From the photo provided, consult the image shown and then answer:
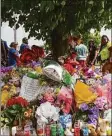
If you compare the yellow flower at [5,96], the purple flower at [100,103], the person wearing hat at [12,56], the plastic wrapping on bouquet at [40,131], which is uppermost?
the person wearing hat at [12,56]

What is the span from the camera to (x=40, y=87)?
4.11m

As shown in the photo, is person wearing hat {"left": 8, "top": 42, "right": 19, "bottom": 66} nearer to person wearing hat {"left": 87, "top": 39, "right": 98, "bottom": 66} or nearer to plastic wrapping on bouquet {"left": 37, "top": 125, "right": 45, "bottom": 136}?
person wearing hat {"left": 87, "top": 39, "right": 98, "bottom": 66}

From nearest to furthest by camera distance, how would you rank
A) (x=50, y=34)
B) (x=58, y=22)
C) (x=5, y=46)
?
(x=58, y=22) < (x=50, y=34) < (x=5, y=46)

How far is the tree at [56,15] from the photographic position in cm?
529

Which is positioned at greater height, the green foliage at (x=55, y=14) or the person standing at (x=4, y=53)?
the green foliage at (x=55, y=14)

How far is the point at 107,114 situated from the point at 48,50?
305 centimetres

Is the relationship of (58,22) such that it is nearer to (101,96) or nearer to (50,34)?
(50,34)

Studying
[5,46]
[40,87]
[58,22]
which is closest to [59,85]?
[40,87]

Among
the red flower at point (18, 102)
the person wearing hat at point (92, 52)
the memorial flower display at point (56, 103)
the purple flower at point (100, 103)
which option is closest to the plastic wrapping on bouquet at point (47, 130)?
the memorial flower display at point (56, 103)

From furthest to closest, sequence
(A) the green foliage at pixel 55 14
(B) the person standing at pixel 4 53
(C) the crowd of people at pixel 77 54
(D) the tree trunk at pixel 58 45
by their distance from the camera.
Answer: (B) the person standing at pixel 4 53, (C) the crowd of people at pixel 77 54, (D) the tree trunk at pixel 58 45, (A) the green foliage at pixel 55 14

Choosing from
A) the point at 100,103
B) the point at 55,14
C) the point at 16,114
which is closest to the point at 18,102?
the point at 16,114

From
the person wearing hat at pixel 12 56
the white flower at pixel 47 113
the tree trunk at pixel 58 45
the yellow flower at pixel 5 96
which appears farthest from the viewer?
the person wearing hat at pixel 12 56

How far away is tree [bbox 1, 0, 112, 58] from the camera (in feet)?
17.3

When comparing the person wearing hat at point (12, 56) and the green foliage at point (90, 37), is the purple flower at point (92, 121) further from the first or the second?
the green foliage at point (90, 37)
